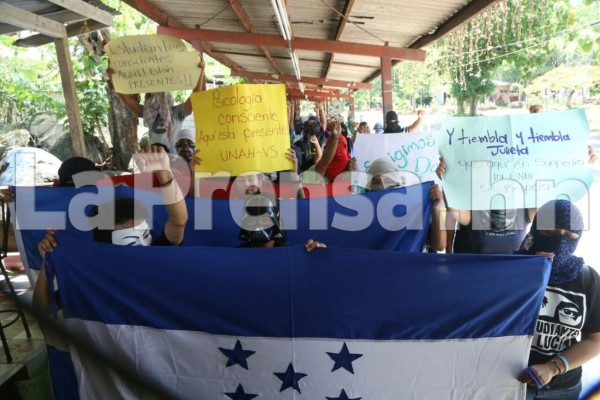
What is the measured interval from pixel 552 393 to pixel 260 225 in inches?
72.4

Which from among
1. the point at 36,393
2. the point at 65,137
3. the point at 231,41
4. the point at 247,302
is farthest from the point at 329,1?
the point at 65,137

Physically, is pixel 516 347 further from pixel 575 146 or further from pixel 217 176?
pixel 217 176

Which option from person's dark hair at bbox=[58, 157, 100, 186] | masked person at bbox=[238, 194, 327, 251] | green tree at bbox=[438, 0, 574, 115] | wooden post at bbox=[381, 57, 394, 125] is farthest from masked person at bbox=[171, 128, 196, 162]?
wooden post at bbox=[381, 57, 394, 125]

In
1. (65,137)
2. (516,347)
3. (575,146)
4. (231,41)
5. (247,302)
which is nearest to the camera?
(516,347)

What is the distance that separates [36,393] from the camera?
9.68 ft

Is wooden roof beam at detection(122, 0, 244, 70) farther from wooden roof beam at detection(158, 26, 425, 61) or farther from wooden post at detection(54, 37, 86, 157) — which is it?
wooden post at detection(54, 37, 86, 157)

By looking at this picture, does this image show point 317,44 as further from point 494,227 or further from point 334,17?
point 494,227

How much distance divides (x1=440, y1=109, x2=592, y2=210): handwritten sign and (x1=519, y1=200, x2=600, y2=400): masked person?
21.0 inches

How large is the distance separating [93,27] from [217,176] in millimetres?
2642

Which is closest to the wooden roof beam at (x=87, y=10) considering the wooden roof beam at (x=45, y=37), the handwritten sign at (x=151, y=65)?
the wooden roof beam at (x=45, y=37)

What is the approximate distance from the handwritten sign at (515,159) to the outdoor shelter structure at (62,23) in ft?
11.7

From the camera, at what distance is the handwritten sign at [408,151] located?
218 inches

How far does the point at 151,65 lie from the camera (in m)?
3.72

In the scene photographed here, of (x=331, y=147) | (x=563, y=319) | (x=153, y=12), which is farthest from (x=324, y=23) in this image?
(x=563, y=319)
